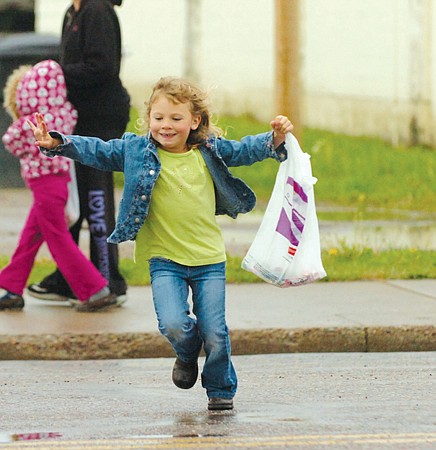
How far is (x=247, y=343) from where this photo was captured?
302 inches

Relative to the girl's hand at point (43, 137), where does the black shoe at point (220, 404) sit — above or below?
below

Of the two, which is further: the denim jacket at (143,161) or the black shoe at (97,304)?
the black shoe at (97,304)

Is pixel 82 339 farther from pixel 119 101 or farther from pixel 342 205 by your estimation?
pixel 342 205

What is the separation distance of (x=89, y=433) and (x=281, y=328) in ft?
8.05

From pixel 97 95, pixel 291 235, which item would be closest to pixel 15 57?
pixel 97 95

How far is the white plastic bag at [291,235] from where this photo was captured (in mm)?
6152

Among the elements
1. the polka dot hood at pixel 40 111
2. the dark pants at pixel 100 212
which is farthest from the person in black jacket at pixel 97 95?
the polka dot hood at pixel 40 111

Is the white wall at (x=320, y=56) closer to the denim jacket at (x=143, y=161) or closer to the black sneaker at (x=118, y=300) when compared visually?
the black sneaker at (x=118, y=300)

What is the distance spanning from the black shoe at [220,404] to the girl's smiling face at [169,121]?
1.04 meters

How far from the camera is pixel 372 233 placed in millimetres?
11469

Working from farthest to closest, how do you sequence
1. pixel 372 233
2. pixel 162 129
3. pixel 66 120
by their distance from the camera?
1. pixel 372 233
2. pixel 66 120
3. pixel 162 129

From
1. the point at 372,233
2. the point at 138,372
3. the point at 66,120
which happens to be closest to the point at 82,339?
the point at 138,372

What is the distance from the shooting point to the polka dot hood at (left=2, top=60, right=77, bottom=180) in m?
8.02

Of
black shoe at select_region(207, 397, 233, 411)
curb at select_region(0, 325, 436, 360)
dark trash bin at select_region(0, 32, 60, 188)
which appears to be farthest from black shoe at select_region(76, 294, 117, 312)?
dark trash bin at select_region(0, 32, 60, 188)
